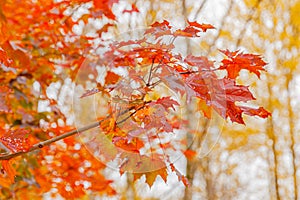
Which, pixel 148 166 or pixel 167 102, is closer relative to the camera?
pixel 167 102

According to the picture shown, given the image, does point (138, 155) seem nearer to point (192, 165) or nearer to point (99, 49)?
point (99, 49)

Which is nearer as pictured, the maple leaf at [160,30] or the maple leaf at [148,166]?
the maple leaf at [160,30]

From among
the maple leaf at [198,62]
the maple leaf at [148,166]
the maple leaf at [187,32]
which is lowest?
the maple leaf at [148,166]

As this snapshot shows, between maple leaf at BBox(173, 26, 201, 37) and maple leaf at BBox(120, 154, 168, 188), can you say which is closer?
maple leaf at BBox(173, 26, 201, 37)

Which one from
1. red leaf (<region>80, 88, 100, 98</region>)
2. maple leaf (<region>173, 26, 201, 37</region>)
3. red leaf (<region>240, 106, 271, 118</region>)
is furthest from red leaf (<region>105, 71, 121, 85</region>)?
red leaf (<region>240, 106, 271, 118</region>)

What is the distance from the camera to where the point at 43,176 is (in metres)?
1.81

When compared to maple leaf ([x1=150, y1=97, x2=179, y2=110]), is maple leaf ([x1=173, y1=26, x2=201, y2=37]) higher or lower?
higher

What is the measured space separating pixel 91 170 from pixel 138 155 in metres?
1.03

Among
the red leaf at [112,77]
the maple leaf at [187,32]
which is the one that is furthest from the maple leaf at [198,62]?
the red leaf at [112,77]

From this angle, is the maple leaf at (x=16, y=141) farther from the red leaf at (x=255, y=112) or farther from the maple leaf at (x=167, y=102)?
the red leaf at (x=255, y=112)

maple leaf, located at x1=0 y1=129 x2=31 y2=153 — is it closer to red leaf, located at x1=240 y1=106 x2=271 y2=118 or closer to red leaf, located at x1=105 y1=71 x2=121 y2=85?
red leaf, located at x1=105 y1=71 x2=121 y2=85

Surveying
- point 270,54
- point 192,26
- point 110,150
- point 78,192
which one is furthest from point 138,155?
point 270,54

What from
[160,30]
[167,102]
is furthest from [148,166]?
[160,30]

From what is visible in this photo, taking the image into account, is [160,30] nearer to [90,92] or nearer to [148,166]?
[90,92]
